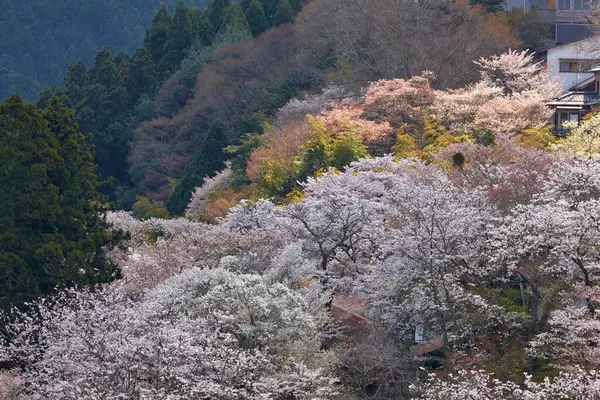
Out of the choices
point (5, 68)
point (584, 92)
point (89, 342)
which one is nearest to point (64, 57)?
point (5, 68)

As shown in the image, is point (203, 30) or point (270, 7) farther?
point (203, 30)

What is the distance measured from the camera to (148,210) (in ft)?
174

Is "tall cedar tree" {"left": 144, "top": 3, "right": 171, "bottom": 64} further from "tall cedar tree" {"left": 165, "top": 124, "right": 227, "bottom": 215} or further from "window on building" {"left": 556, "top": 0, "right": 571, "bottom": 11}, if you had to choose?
"window on building" {"left": 556, "top": 0, "right": 571, "bottom": 11}

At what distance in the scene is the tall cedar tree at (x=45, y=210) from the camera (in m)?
30.3

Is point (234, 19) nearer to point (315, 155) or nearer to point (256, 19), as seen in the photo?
point (256, 19)

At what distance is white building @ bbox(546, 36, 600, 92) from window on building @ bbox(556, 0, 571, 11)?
9.04m

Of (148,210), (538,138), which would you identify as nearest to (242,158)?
(148,210)

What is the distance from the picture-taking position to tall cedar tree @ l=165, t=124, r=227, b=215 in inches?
2071

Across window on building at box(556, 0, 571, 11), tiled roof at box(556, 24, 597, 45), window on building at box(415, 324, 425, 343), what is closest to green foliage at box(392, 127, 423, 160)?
window on building at box(415, 324, 425, 343)

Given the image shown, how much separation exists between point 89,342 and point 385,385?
5985mm

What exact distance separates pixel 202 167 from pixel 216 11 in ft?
73.5

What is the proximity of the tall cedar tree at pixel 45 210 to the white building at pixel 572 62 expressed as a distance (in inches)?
800

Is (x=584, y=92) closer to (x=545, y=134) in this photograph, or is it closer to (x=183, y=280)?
(x=545, y=134)

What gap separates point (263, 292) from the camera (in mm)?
26016
